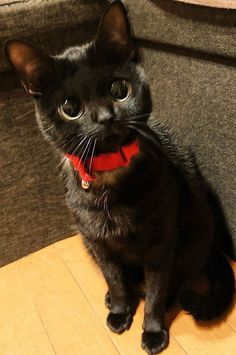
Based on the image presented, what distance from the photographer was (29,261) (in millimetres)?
1353

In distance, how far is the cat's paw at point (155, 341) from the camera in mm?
998

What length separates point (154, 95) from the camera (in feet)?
4.15

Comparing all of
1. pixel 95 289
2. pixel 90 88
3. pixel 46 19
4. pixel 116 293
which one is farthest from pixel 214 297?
pixel 46 19

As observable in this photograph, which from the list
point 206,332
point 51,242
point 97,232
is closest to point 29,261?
point 51,242

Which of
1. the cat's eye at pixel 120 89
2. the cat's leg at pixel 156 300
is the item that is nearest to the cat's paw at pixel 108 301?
the cat's leg at pixel 156 300

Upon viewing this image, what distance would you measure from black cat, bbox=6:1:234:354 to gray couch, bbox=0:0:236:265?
0.28ft

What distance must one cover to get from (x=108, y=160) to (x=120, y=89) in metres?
0.15

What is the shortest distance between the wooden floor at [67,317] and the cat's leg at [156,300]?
31mm

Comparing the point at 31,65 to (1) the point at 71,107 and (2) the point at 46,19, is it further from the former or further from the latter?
(2) the point at 46,19

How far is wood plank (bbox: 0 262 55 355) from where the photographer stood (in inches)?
42.6

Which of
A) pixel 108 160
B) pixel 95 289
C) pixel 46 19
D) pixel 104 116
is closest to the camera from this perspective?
pixel 104 116

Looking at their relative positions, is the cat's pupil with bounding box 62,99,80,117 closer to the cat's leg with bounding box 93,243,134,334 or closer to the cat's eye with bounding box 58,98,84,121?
the cat's eye with bounding box 58,98,84,121

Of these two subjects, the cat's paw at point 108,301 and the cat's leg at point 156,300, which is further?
the cat's paw at point 108,301

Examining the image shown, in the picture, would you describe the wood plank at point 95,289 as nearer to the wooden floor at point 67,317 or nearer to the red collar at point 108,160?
the wooden floor at point 67,317
